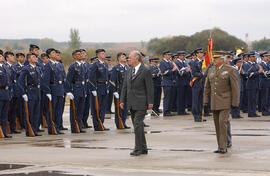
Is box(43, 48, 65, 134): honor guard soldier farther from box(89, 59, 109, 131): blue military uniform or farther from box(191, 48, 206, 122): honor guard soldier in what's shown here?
box(191, 48, 206, 122): honor guard soldier

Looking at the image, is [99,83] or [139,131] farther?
[99,83]

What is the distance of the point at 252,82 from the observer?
22672 millimetres

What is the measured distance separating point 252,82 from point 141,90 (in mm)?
10523

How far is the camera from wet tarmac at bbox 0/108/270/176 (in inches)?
412

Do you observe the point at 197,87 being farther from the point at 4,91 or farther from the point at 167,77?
the point at 4,91

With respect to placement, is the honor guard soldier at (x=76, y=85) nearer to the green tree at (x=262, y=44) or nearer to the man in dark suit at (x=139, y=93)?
the man in dark suit at (x=139, y=93)

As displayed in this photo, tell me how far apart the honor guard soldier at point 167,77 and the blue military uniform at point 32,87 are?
758 centimetres

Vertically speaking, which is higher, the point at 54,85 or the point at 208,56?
the point at 208,56

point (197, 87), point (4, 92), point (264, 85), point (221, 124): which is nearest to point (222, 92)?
point (221, 124)

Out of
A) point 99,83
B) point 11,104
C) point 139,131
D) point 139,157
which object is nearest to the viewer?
point 139,157

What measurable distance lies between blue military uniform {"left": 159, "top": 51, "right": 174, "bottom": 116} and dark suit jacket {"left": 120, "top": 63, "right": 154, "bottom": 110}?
1098 cm

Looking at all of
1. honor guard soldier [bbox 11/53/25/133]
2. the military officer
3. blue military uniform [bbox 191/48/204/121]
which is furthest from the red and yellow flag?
the military officer

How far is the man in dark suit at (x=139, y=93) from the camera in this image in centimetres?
1264

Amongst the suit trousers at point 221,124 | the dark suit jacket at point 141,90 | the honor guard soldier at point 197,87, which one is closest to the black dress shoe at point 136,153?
the dark suit jacket at point 141,90
